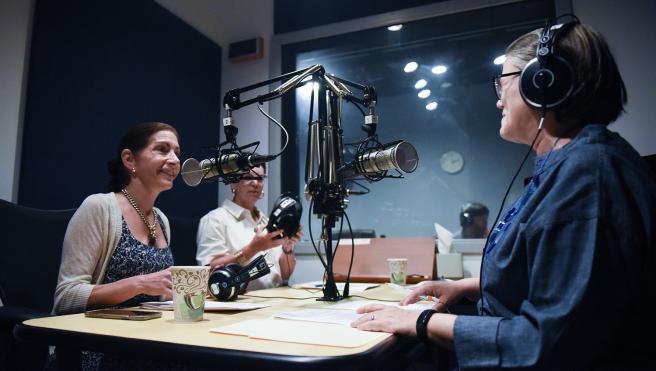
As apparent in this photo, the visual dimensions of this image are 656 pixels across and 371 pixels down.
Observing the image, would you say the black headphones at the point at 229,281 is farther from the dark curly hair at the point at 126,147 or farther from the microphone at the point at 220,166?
the dark curly hair at the point at 126,147

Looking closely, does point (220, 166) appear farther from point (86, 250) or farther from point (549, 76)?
point (549, 76)

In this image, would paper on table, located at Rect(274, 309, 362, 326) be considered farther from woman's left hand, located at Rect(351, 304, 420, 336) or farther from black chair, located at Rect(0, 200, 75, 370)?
black chair, located at Rect(0, 200, 75, 370)

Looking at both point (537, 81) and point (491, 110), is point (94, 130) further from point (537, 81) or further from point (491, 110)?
point (491, 110)

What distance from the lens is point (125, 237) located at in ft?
4.98

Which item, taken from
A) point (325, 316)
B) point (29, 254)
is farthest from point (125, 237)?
point (325, 316)

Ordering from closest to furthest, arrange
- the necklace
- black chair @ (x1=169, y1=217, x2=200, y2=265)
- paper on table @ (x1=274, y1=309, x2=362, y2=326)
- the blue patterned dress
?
paper on table @ (x1=274, y1=309, x2=362, y2=326) < the blue patterned dress < the necklace < black chair @ (x1=169, y1=217, x2=200, y2=265)

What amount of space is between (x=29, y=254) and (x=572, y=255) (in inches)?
66.1

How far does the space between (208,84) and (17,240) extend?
1991mm

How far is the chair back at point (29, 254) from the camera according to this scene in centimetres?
141

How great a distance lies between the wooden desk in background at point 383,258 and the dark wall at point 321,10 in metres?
1.71

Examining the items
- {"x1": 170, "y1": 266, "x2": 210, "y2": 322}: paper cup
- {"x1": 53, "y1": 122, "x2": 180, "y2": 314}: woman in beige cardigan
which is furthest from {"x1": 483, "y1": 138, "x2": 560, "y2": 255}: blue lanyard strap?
{"x1": 53, "y1": 122, "x2": 180, "y2": 314}: woman in beige cardigan

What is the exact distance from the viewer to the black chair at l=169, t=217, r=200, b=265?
7.29 feet

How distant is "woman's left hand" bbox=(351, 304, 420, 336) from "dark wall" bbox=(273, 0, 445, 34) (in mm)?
2674

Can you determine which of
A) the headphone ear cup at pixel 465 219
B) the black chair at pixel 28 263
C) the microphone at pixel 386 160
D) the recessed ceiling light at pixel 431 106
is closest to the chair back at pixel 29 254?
the black chair at pixel 28 263
